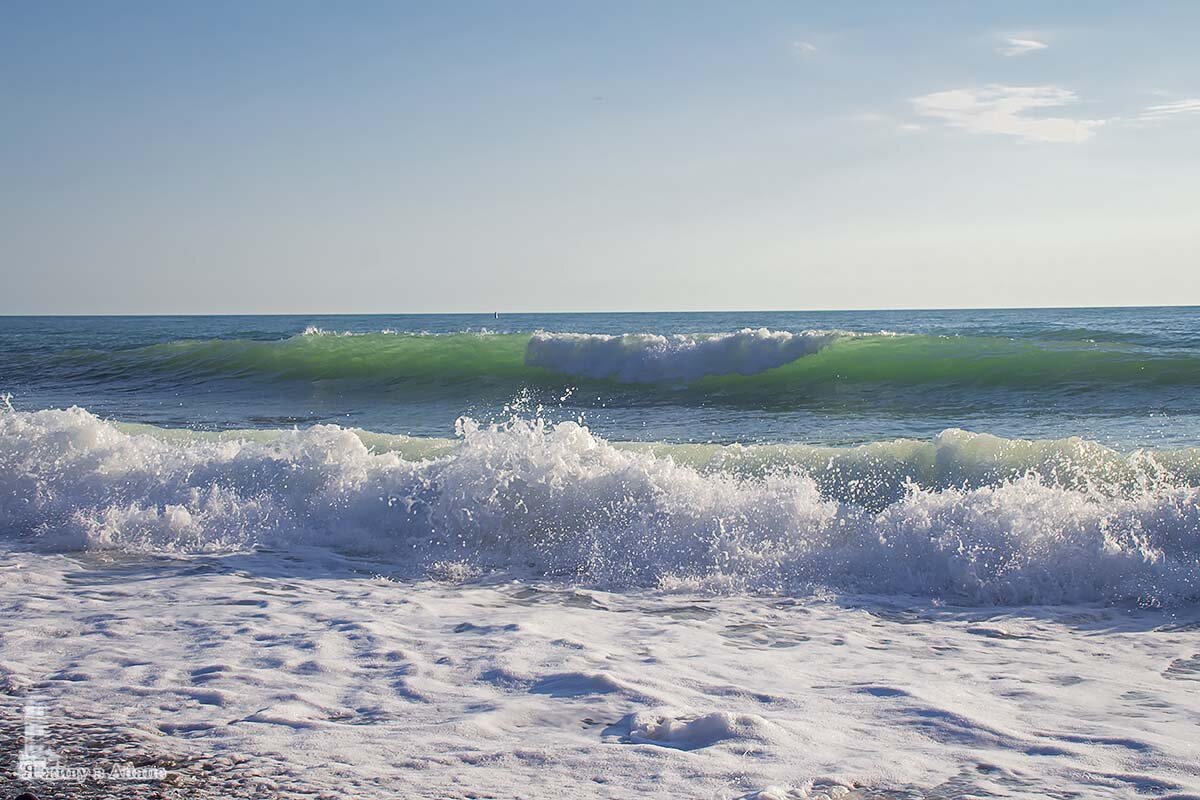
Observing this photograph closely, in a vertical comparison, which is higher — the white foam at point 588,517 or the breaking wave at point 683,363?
the breaking wave at point 683,363

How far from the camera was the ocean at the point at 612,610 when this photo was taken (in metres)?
3.32

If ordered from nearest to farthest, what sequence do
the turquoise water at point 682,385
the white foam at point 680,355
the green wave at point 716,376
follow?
the turquoise water at point 682,385
the green wave at point 716,376
the white foam at point 680,355

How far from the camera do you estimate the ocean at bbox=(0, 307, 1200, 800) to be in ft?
10.9

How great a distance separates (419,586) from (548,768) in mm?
2910

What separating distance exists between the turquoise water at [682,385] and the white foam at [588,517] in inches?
158

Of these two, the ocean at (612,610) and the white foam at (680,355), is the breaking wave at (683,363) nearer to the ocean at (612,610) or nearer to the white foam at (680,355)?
the white foam at (680,355)

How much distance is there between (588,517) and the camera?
7059 millimetres

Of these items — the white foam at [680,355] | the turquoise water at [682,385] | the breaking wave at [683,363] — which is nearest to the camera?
the turquoise water at [682,385]

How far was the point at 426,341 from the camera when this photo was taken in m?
24.2

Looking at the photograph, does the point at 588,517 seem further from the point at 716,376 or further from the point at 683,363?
the point at 683,363

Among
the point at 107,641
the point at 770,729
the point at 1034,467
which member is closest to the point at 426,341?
the point at 1034,467

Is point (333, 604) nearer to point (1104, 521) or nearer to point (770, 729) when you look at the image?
point (770, 729)

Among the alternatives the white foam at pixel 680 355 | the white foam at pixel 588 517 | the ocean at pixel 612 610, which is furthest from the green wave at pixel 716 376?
the white foam at pixel 588 517

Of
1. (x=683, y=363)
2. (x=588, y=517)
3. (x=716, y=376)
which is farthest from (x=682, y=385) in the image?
(x=588, y=517)
